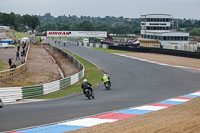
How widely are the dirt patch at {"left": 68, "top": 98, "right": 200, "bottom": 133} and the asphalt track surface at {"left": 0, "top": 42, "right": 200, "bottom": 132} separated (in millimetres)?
2258

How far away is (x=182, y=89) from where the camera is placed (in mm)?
25328

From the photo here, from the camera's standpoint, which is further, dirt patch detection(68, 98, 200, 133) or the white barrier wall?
the white barrier wall

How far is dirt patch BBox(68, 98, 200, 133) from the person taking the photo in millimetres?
11507

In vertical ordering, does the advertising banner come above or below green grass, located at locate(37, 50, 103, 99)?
above

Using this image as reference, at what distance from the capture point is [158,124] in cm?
1236

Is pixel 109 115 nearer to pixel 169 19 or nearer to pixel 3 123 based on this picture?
pixel 3 123

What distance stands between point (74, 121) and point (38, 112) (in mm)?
2273

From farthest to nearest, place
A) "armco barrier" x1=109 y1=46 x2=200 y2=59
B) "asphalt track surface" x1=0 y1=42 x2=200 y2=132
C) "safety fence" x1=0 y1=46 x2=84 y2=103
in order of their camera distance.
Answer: "armco barrier" x1=109 y1=46 x2=200 y2=59 → "safety fence" x1=0 y1=46 x2=84 y2=103 → "asphalt track surface" x1=0 y1=42 x2=200 y2=132

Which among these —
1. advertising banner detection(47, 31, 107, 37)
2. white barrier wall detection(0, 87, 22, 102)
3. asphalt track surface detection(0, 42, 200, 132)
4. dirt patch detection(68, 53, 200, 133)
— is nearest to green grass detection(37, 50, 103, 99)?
asphalt track surface detection(0, 42, 200, 132)

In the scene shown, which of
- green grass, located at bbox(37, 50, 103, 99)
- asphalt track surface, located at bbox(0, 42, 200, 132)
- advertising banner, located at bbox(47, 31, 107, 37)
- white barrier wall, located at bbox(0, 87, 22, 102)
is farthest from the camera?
advertising banner, located at bbox(47, 31, 107, 37)

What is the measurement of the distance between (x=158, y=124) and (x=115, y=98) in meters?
9.22

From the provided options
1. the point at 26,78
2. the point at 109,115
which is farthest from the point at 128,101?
the point at 26,78

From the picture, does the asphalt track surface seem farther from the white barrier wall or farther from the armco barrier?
the armco barrier

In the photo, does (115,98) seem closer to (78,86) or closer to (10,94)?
(10,94)
